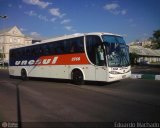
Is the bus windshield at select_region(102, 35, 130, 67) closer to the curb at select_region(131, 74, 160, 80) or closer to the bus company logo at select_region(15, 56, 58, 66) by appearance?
the curb at select_region(131, 74, 160, 80)

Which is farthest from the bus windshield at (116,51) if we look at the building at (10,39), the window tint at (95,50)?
the building at (10,39)

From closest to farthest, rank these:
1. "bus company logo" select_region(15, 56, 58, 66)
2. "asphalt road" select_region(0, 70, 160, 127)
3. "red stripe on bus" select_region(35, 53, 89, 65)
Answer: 1. "asphalt road" select_region(0, 70, 160, 127)
2. "red stripe on bus" select_region(35, 53, 89, 65)
3. "bus company logo" select_region(15, 56, 58, 66)

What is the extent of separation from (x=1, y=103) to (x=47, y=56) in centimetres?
897

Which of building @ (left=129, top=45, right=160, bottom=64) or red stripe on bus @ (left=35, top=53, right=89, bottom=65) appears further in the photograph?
building @ (left=129, top=45, right=160, bottom=64)

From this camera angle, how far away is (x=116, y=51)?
14.0 meters

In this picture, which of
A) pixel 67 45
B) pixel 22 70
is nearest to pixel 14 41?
pixel 22 70

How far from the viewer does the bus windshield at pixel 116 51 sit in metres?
13.6

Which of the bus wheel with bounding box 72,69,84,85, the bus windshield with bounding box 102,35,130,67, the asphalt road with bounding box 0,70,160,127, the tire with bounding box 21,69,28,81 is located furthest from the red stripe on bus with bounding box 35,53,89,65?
the asphalt road with bounding box 0,70,160,127

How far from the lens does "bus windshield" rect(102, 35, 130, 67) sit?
13555 mm

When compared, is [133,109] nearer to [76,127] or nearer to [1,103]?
[76,127]

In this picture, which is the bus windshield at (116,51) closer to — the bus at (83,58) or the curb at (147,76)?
the bus at (83,58)

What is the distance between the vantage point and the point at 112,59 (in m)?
13.6

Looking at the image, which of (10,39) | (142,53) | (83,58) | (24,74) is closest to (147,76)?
(83,58)

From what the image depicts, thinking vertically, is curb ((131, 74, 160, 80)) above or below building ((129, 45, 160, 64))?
below
